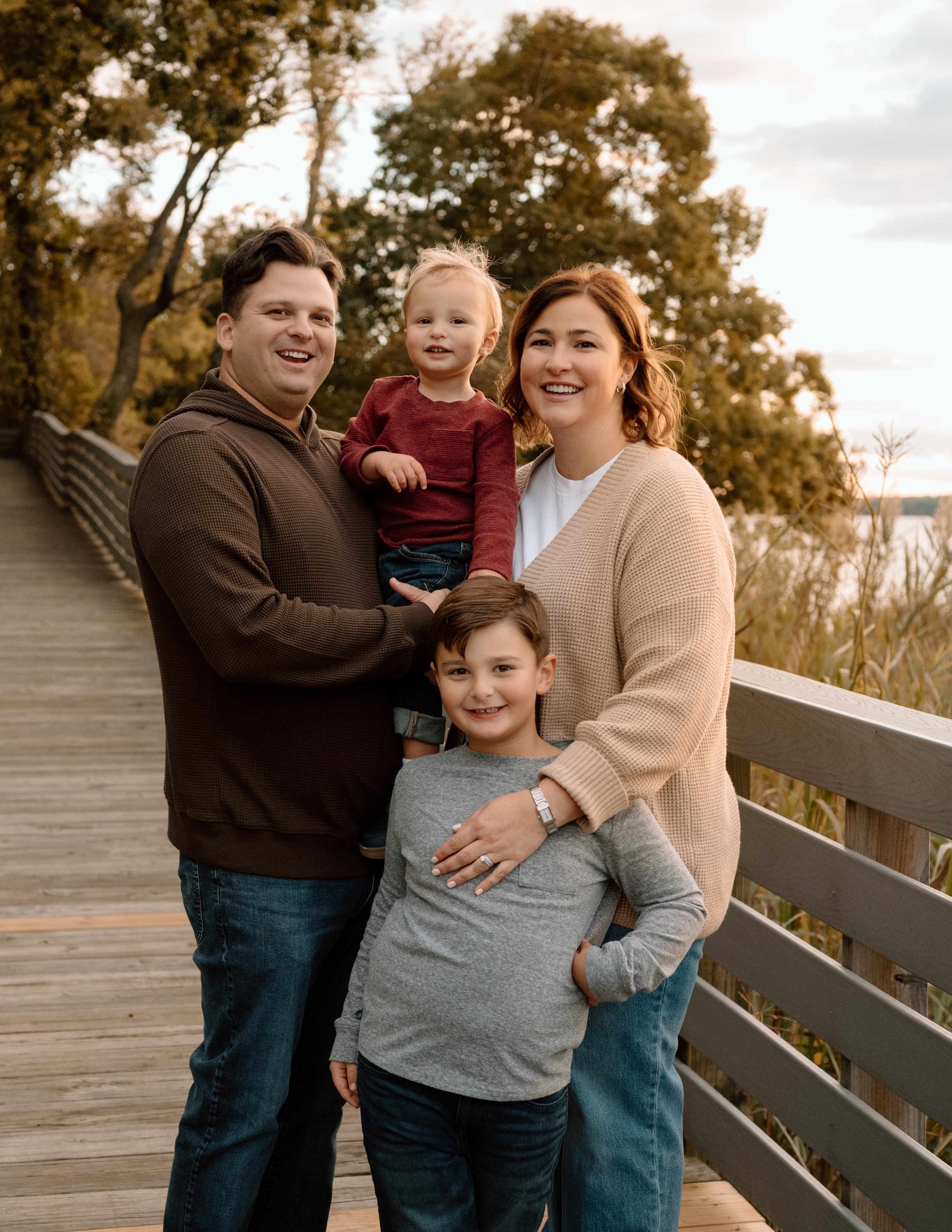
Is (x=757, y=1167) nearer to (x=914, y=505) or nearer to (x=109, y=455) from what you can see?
(x=914, y=505)

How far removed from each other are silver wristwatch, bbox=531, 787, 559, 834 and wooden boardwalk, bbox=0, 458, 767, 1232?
114 cm

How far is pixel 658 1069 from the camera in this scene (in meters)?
1.81

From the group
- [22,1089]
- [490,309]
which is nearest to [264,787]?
[490,309]

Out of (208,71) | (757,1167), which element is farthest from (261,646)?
(208,71)

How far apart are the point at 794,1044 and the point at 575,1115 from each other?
104 cm

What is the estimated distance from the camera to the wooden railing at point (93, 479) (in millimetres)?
10508

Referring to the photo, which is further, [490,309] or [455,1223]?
[490,309]

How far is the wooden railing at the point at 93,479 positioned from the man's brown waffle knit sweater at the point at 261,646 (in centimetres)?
698

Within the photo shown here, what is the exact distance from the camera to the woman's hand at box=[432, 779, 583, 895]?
161 cm

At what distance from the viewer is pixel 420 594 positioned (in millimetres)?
1895

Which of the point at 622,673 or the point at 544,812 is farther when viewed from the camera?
the point at 622,673

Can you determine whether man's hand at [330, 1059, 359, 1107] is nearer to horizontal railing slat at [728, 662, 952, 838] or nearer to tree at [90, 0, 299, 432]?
horizontal railing slat at [728, 662, 952, 838]

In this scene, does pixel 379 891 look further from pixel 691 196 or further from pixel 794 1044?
pixel 691 196

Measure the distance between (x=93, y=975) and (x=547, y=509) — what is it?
233 centimetres
